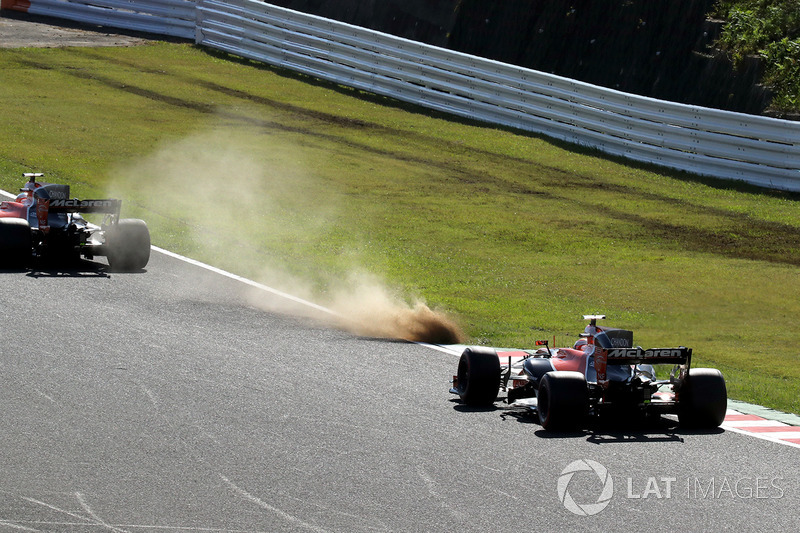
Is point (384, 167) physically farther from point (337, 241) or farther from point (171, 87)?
point (171, 87)

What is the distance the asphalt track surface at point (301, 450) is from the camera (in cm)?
773

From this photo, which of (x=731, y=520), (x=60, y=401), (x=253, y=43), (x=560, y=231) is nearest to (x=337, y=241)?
(x=560, y=231)

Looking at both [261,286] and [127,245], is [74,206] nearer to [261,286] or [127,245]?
[127,245]

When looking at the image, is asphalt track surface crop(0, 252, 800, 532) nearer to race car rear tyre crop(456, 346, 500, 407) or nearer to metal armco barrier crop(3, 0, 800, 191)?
race car rear tyre crop(456, 346, 500, 407)

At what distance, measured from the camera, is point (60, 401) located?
9.92 meters

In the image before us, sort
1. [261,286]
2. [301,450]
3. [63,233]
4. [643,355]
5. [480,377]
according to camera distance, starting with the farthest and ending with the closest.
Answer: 1. [261,286]
2. [63,233]
3. [480,377]
4. [643,355]
5. [301,450]

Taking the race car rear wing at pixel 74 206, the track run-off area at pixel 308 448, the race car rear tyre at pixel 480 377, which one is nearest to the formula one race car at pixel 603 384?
the race car rear tyre at pixel 480 377

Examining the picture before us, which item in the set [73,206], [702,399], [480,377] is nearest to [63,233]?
[73,206]

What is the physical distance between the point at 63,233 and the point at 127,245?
32.8 inches

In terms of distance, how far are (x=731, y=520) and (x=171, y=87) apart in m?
24.5

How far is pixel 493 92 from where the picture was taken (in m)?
28.3

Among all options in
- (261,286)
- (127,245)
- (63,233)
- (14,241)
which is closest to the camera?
(14,241)

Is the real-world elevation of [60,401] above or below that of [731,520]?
below

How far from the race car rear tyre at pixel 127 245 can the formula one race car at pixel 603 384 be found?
20.9 feet
